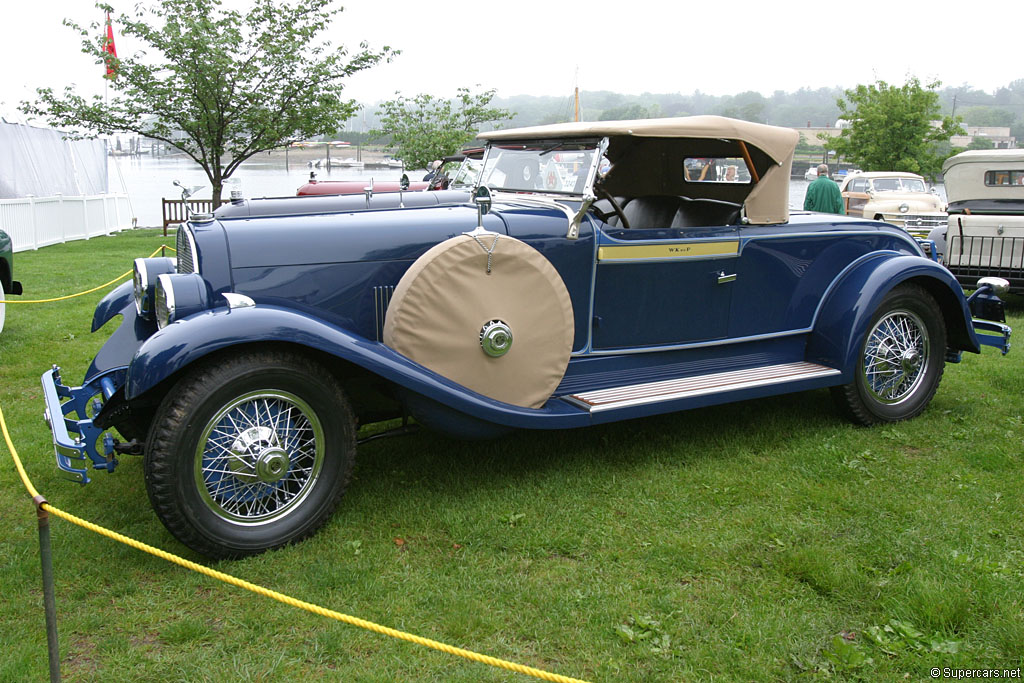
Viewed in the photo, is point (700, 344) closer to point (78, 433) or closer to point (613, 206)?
point (613, 206)

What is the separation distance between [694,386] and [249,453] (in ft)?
8.18

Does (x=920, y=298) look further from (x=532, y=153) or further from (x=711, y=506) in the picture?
(x=532, y=153)

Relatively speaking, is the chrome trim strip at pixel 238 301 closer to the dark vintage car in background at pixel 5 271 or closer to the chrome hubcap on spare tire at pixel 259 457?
the chrome hubcap on spare tire at pixel 259 457

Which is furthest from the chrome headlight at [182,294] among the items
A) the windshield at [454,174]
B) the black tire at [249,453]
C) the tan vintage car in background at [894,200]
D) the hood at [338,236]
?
the tan vintage car in background at [894,200]

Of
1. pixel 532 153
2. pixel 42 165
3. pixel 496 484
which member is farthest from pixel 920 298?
pixel 42 165

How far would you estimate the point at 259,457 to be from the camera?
3428mm

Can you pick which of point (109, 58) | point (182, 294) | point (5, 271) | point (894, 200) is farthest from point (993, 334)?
point (109, 58)

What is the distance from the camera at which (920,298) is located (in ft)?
17.6

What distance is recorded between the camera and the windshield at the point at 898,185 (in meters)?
18.0

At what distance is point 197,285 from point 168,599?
137 centimetres

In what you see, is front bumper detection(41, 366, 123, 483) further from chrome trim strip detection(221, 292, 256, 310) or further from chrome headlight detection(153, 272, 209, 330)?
chrome trim strip detection(221, 292, 256, 310)

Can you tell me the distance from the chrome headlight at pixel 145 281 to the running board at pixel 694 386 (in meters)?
2.26

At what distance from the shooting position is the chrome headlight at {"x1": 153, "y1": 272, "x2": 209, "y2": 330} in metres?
3.55

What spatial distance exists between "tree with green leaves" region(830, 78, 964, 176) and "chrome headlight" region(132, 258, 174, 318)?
2520cm
